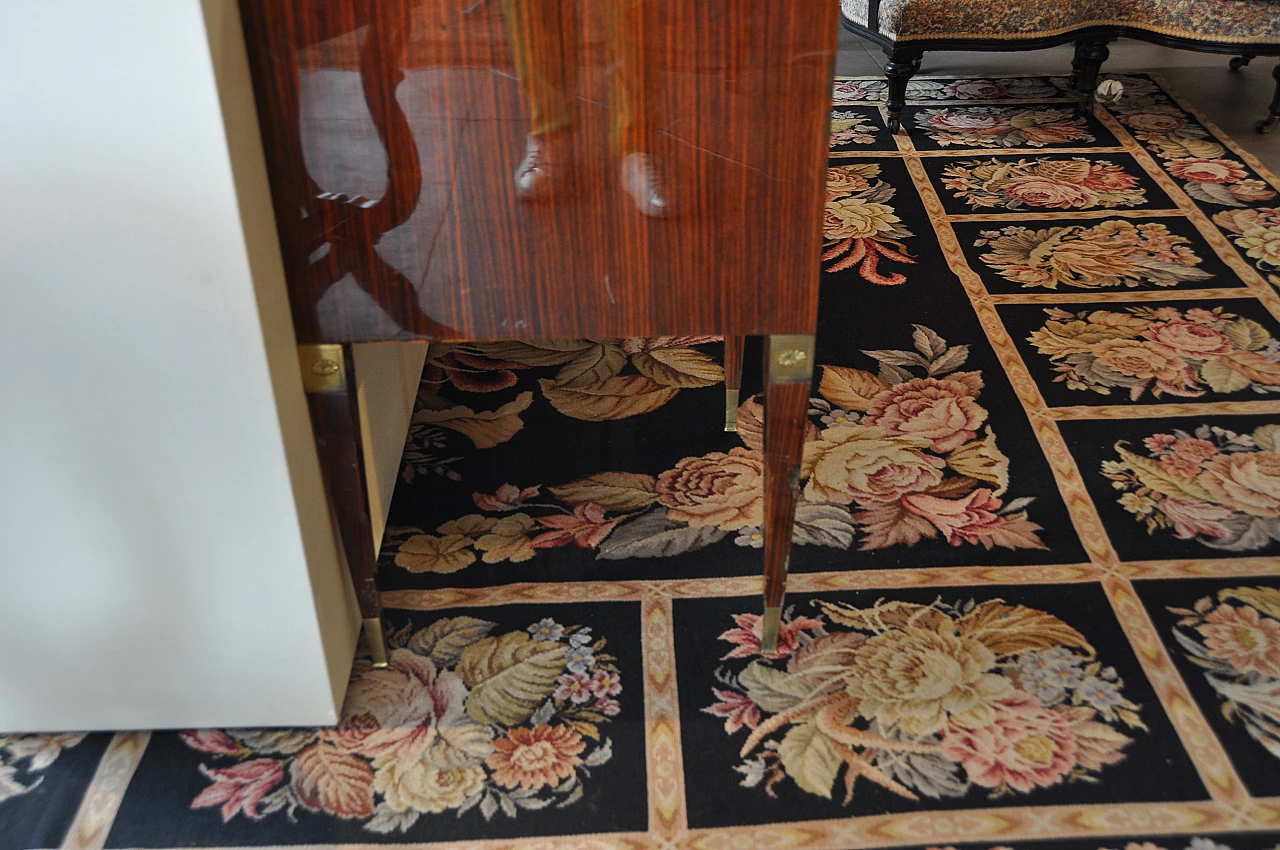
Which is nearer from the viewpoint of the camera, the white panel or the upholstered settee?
the white panel

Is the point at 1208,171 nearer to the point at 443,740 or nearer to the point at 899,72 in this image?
the point at 899,72

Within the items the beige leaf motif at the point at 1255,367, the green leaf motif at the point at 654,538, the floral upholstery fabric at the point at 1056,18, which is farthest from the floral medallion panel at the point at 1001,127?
the green leaf motif at the point at 654,538

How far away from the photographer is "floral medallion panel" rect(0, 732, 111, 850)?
1.10m

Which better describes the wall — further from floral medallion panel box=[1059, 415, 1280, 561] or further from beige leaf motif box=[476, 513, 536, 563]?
floral medallion panel box=[1059, 415, 1280, 561]

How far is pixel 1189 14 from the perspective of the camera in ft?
8.46

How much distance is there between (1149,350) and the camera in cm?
185

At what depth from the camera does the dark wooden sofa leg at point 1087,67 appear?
8.90 feet

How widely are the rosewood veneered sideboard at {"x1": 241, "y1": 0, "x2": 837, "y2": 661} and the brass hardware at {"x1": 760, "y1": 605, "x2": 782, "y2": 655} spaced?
0.32 meters

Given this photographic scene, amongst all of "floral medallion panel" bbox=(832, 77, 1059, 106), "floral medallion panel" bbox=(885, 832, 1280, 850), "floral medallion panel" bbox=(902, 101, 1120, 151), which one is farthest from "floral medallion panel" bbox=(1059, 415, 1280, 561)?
"floral medallion panel" bbox=(832, 77, 1059, 106)

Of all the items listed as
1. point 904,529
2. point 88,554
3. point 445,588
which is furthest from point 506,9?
point 904,529

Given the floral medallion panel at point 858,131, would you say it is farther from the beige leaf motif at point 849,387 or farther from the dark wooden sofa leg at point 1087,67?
the beige leaf motif at point 849,387

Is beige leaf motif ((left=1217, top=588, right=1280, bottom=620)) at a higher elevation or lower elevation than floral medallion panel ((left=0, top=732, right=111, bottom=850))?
higher

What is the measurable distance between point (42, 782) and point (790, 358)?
867 millimetres

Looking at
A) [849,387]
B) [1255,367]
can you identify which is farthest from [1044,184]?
[849,387]
